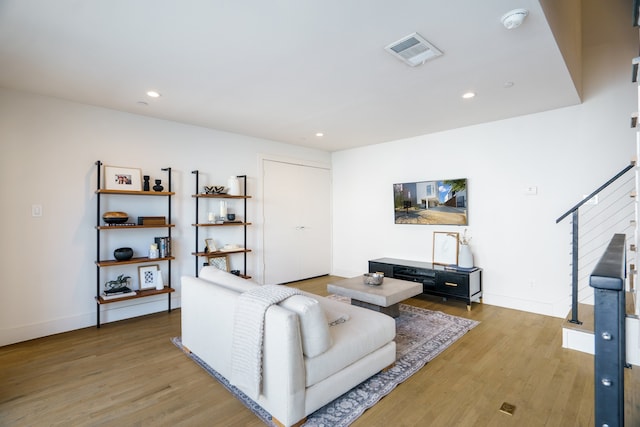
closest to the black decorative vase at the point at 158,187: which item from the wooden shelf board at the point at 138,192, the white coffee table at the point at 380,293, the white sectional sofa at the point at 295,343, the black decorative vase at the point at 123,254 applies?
the wooden shelf board at the point at 138,192

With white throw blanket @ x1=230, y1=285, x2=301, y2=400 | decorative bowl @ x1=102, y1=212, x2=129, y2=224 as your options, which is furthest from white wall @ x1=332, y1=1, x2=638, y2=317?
decorative bowl @ x1=102, y1=212, x2=129, y2=224

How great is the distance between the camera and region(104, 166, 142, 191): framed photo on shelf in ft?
12.1

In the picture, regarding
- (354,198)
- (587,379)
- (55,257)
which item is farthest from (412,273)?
(55,257)

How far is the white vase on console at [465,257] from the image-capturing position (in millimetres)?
4332

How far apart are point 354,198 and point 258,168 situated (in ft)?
6.29

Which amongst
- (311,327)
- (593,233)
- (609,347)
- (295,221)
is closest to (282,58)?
(311,327)

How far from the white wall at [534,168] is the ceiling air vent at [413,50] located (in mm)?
2343

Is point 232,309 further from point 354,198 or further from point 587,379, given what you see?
point 354,198

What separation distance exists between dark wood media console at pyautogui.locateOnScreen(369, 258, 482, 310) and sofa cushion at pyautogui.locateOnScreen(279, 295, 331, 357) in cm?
277

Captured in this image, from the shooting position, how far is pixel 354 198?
19.7 feet

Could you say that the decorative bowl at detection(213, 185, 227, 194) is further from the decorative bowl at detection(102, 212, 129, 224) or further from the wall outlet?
the wall outlet

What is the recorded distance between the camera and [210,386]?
2.36 meters

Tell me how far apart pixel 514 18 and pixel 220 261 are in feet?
13.8

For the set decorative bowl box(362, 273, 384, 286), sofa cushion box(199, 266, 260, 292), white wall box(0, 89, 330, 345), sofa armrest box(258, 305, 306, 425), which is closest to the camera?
sofa armrest box(258, 305, 306, 425)
